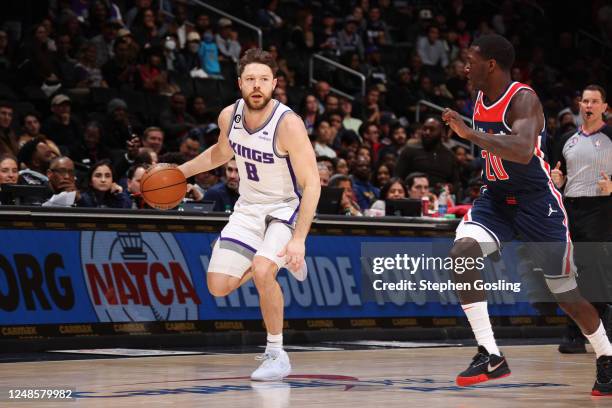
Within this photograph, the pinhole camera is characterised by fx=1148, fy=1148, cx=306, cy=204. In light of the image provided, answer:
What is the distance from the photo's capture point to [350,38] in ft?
74.3

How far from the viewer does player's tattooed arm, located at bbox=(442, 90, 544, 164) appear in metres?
7.20

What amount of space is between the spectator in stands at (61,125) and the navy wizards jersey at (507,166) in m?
8.24

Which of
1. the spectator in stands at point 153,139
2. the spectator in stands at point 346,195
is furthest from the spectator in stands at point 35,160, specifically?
the spectator in stands at point 346,195

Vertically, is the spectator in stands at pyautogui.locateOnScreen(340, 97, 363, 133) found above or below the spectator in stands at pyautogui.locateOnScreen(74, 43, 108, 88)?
below

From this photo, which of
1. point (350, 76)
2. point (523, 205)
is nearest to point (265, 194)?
point (523, 205)

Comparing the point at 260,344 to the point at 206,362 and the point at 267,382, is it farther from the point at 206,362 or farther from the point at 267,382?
the point at 267,382

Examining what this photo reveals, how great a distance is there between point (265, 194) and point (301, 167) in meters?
0.40

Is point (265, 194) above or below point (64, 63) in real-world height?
A: below

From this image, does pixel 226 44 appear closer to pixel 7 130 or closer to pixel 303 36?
pixel 303 36

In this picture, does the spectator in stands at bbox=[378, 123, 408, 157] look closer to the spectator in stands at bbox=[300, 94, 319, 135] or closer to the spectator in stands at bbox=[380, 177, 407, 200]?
the spectator in stands at bbox=[300, 94, 319, 135]

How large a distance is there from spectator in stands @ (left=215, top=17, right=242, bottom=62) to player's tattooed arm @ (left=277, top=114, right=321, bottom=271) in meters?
11.4

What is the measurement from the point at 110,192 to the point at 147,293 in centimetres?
148

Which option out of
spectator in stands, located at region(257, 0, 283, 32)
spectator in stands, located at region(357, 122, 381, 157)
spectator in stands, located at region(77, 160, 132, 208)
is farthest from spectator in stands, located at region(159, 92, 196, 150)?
spectator in stands, located at region(257, 0, 283, 32)

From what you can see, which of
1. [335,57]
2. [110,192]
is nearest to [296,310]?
[110,192]
